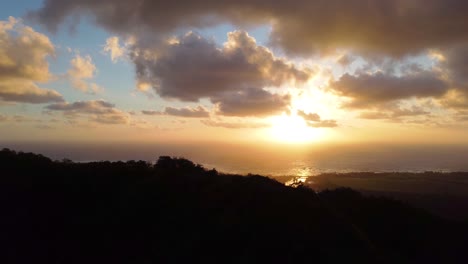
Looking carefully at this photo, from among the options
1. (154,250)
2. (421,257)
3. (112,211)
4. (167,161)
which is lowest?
(421,257)

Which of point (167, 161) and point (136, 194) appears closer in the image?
point (136, 194)

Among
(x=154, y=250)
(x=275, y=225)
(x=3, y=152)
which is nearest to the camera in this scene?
(x=154, y=250)

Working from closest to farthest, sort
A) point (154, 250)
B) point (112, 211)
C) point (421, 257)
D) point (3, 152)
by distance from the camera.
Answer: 1. point (154, 250)
2. point (112, 211)
3. point (421, 257)
4. point (3, 152)

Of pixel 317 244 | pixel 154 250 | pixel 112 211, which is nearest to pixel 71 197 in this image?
pixel 112 211

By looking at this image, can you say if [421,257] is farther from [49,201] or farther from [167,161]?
[49,201]

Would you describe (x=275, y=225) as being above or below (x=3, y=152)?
below

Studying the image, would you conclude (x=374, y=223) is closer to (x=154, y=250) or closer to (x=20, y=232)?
(x=154, y=250)
